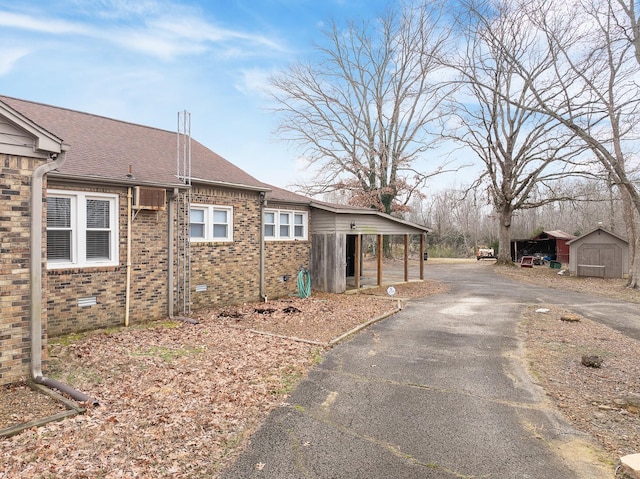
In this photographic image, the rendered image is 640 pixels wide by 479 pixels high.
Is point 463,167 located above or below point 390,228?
above

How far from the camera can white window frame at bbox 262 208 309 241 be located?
13.6m

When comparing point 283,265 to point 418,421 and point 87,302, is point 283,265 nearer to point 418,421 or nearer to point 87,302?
point 87,302

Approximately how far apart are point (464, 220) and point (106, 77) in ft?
179

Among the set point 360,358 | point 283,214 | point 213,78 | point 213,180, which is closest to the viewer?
point 360,358

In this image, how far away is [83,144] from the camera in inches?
392

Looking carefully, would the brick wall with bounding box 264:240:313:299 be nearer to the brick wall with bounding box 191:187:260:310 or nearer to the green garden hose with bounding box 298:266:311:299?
the green garden hose with bounding box 298:266:311:299

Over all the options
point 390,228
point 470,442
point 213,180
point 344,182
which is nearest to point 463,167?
point 344,182

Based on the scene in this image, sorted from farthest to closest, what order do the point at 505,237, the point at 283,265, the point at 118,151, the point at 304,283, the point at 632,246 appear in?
the point at 505,237
the point at 632,246
the point at 304,283
the point at 283,265
the point at 118,151

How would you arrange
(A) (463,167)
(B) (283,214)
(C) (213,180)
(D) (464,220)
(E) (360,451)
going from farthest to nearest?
(D) (464,220) < (A) (463,167) < (B) (283,214) < (C) (213,180) < (E) (360,451)

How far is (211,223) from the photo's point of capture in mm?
11180

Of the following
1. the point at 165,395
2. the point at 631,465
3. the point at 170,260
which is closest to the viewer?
the point at 631,465

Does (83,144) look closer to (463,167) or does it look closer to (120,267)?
(120,267)

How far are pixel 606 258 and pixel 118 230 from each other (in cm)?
2472

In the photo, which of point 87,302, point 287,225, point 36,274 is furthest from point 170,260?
point 287,225
